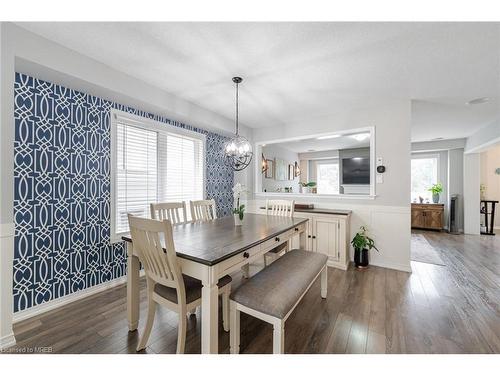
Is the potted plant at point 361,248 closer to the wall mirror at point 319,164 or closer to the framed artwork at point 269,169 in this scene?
the wall mirror at point 319,164

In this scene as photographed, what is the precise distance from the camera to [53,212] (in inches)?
82.2

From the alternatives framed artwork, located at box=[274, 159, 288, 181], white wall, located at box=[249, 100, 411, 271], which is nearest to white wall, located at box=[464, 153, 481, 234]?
white wall, located at box=[249, 100, 411, 271]

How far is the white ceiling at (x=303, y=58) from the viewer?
1712mm

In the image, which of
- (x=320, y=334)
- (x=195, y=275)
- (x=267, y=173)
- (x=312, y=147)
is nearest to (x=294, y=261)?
(x=320, y=334)

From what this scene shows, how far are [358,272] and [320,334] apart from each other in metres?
1.64

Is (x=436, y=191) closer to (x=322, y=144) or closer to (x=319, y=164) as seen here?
(x=319, y=164)

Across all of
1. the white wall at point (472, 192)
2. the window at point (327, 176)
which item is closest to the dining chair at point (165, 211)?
the window at point (327, 176)

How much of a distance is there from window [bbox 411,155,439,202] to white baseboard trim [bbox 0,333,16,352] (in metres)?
8.04

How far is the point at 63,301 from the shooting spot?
2.16 meters

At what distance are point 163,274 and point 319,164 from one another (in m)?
5.73

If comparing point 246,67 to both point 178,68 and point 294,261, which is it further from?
point 294,261

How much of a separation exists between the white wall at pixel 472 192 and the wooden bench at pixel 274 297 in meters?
6.06

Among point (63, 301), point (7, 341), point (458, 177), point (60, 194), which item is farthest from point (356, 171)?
point (7, 341)

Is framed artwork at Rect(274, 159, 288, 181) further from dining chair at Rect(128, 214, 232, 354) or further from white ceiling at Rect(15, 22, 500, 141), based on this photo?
dining chair at Rect(128, 214, 232, 354)
